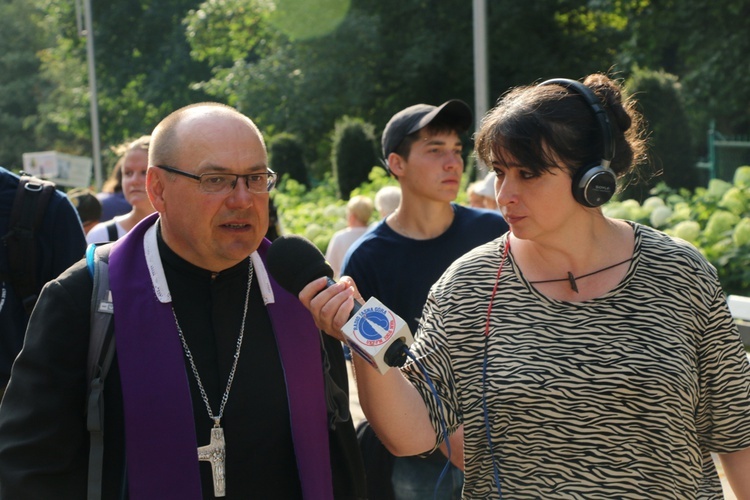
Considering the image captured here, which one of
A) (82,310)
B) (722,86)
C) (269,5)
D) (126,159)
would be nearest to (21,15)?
(269,5)

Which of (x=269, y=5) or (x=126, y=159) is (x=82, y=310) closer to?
(x=126, y=159)

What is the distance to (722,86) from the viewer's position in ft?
94.0

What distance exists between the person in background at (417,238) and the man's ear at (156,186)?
1.76m

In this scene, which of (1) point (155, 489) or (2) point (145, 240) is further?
(2) point (145, 240)

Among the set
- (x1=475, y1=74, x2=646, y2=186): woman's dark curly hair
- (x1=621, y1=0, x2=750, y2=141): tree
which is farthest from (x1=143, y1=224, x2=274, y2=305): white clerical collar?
(x1=621, y1=0, x2=750, y2=141): tree

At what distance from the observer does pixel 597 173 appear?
9.20 feet

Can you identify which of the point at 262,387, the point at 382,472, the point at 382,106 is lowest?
the point at 382,106

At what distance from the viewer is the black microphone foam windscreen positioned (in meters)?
2.58

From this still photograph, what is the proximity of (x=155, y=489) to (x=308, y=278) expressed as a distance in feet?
2.34

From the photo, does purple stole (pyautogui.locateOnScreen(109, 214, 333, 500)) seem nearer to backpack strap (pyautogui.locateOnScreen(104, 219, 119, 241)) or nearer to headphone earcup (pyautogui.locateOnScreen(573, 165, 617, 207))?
headphone earcup (pyautogui.locateOnScreen(573, 165, 617, 207))

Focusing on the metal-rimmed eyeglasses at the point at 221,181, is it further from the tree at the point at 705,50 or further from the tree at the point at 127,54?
the tree at the point at 127,54

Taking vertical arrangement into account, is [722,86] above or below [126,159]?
below

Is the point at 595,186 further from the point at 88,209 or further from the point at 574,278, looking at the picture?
the point at 88,209

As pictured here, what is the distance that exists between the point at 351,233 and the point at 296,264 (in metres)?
7.82
